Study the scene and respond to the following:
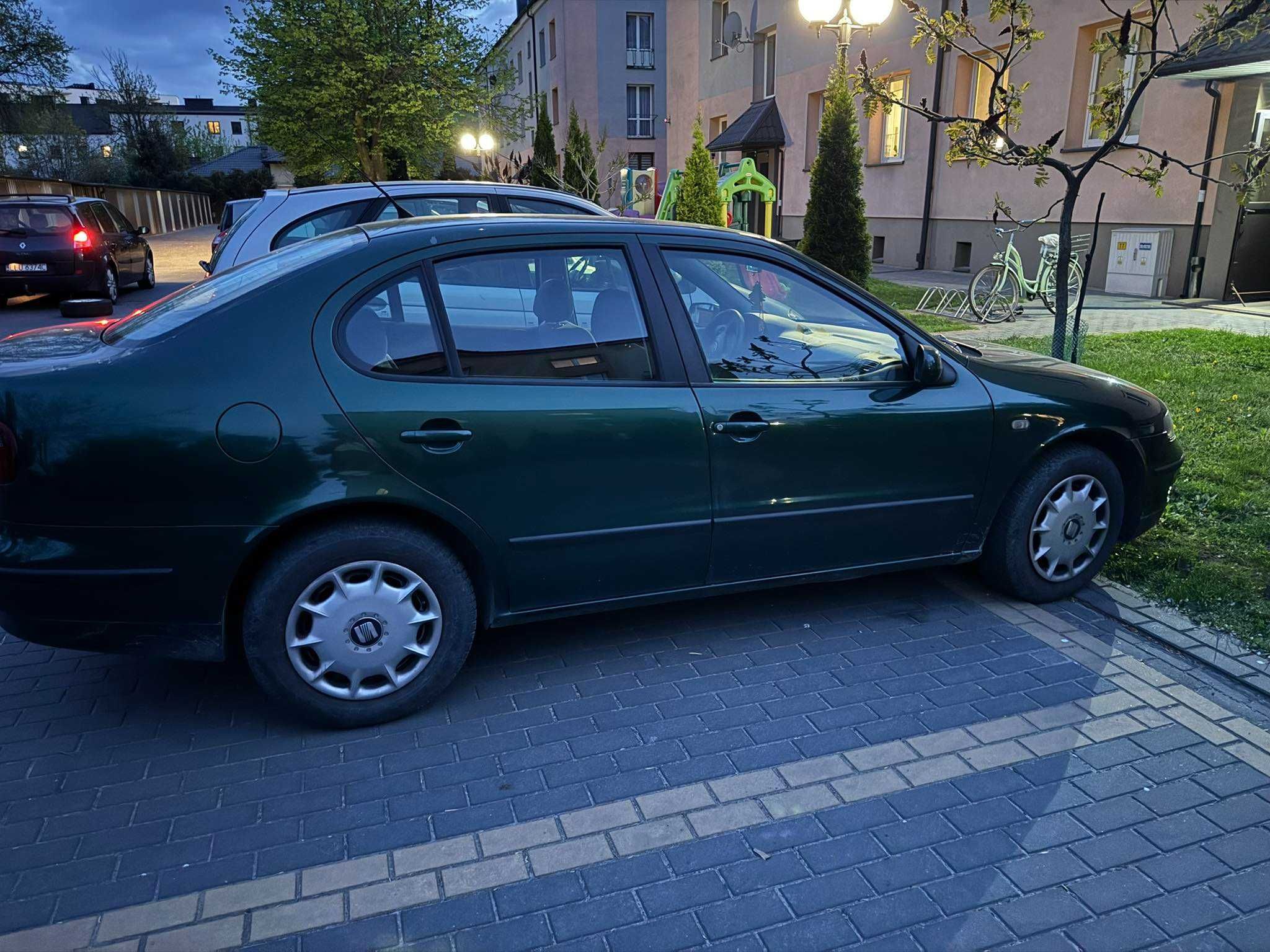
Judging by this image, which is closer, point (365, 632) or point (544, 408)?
point (365, 632)

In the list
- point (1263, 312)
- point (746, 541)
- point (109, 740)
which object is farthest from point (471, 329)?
point (1263, 312)

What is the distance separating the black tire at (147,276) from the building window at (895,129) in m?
15.6

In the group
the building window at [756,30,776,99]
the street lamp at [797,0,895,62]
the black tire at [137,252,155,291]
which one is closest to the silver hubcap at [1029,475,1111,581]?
the street lamp at [797,0,895,62]

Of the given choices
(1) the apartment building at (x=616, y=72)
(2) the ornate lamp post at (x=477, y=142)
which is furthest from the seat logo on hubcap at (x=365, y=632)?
(1) the apartment building at (x=616, y=72)

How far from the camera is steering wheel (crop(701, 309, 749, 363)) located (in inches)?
150

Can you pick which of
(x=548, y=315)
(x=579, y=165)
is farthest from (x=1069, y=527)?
(x=579, y=165)

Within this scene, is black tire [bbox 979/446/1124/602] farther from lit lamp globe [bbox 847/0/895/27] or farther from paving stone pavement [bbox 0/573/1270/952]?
lit lamp globe [bbox 847/0/895/27]

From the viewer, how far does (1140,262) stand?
15320mm

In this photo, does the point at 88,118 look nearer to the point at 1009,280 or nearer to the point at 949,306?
the point at 949,306

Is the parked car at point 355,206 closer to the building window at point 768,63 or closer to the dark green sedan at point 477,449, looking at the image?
the dark green sedan at point 477,449

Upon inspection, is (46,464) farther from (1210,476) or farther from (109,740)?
(1210,476)

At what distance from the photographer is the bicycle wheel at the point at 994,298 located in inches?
495

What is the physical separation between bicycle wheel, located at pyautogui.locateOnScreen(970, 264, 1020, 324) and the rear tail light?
38.5 feet

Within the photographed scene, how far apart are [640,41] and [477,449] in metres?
45.6
